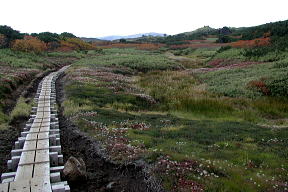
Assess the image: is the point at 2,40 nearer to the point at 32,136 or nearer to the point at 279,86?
the point at 279,86

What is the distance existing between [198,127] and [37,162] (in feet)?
27.6

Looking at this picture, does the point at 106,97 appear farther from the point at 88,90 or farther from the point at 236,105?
the point at 236,105

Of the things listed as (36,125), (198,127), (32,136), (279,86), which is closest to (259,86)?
(279,86)

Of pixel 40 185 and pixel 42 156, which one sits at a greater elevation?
pixel 42 156

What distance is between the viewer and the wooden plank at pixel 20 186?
25.3 ft

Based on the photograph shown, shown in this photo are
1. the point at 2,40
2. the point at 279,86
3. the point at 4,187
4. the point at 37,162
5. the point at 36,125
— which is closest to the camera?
the point at 4,187

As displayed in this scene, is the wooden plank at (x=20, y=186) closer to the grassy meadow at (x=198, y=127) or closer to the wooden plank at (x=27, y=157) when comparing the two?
the wooden plank at (x=27, y=157)

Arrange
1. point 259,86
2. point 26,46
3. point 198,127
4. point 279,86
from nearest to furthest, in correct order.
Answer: point 198,127, point 279,86, point 259,86, point 26,46

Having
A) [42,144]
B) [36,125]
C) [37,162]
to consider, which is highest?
[36,125]

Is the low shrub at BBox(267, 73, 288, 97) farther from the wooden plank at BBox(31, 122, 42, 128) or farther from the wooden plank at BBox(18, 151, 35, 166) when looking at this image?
the wooden plank at BBox(18, 151, 35, 166)

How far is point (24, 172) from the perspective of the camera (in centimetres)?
878

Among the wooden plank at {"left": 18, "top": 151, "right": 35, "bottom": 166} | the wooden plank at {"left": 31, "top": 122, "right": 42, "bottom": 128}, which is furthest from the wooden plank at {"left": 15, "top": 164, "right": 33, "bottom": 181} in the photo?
the wooden plank at {"left": 31, "top": 122, "right": 42, "bottom": 128}

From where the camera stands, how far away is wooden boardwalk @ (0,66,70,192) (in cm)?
795

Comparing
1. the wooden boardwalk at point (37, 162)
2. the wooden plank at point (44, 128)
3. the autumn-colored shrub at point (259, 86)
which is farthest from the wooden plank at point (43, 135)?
the autumn-colored shrub at point (259, 86)
